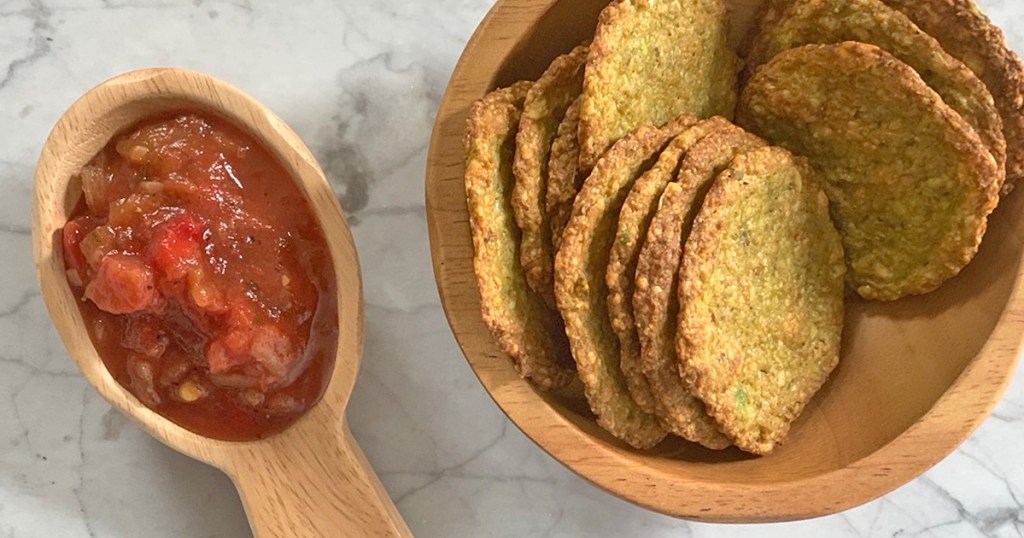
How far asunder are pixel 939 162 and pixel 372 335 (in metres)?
1.06

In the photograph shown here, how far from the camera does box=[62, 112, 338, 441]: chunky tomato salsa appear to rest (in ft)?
4.74

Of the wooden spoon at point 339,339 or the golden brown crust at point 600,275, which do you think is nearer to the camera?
the golden brown crust at point 600,275

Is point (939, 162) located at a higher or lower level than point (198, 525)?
higher

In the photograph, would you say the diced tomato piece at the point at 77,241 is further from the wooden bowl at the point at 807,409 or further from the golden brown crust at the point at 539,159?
the golden brown crust at the point at 539,159

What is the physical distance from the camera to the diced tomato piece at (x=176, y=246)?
142 centimetres

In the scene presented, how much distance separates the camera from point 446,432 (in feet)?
5.86

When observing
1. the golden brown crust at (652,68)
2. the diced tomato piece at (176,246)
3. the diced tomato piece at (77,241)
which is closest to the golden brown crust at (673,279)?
the golden brown crust at (652,68)

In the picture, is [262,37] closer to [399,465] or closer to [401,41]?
[401,41]

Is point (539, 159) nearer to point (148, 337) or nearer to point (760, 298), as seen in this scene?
point (760, 298)

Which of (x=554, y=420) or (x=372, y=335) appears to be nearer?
(x=554, y=420)

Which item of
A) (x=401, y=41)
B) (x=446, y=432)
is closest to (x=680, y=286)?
(x=446, y=432)

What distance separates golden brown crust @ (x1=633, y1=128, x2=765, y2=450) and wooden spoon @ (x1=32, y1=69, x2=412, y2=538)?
537 mm

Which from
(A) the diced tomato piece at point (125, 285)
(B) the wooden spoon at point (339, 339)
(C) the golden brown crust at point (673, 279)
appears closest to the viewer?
(C) the golden brown crust at point (673, 279)

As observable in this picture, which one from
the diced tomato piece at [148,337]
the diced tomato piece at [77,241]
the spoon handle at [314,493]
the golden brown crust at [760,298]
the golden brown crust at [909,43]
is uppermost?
the golden brown crust at [909,43]
